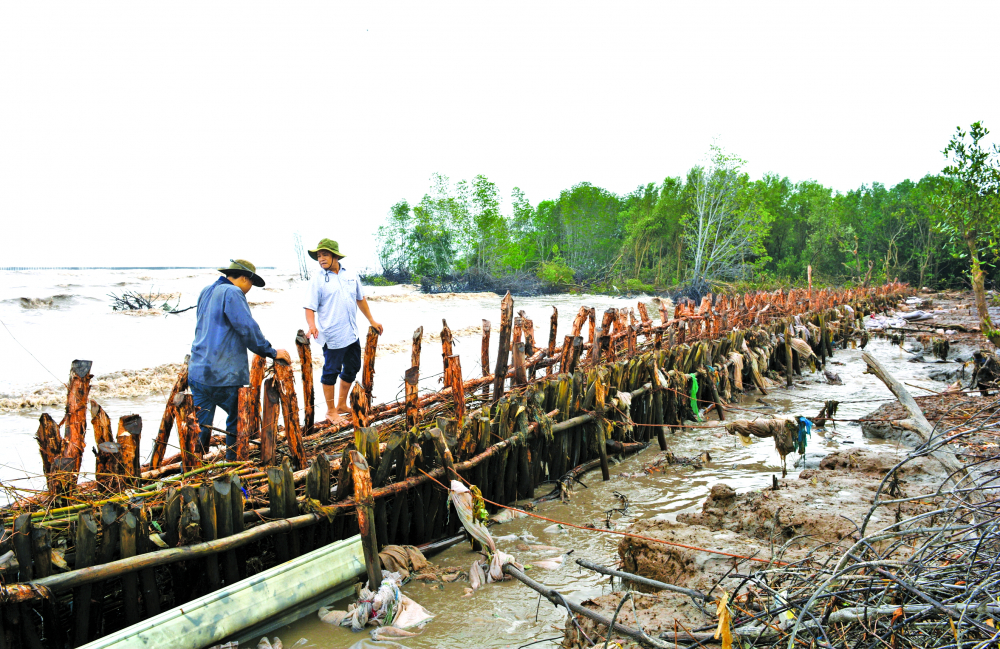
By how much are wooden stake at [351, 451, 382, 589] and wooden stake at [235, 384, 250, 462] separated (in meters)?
1.07

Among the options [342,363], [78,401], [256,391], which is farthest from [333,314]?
[78,401]

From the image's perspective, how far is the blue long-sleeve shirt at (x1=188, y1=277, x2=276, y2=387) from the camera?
15.7ft

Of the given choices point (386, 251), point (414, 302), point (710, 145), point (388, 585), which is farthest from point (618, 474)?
point (386, 251)

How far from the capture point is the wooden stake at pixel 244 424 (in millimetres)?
4332

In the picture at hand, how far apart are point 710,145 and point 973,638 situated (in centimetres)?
3788

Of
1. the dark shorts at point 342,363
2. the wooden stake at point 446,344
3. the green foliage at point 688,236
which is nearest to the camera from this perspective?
the wooden stake at point 446,344

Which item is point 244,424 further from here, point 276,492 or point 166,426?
point 276,492

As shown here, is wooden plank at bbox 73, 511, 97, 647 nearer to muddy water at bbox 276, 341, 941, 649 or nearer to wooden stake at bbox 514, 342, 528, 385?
muddy water at bbox 276, 341, 941, 649

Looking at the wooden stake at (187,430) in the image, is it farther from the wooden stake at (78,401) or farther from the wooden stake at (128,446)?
the wooden stake at (78,401)

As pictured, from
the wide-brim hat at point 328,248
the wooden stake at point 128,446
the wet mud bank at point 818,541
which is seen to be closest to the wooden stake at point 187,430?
the wooden stake at point 128,446

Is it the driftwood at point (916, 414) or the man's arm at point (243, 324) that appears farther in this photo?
the man's arm at point (243, 324)

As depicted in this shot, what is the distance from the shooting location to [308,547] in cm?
401

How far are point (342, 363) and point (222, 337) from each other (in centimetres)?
174

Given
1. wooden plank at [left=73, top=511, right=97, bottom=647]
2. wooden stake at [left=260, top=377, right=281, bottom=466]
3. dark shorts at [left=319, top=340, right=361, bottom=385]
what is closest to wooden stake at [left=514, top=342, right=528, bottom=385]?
dark shorts at [left=319, top=340, right=361, bottom=385]
